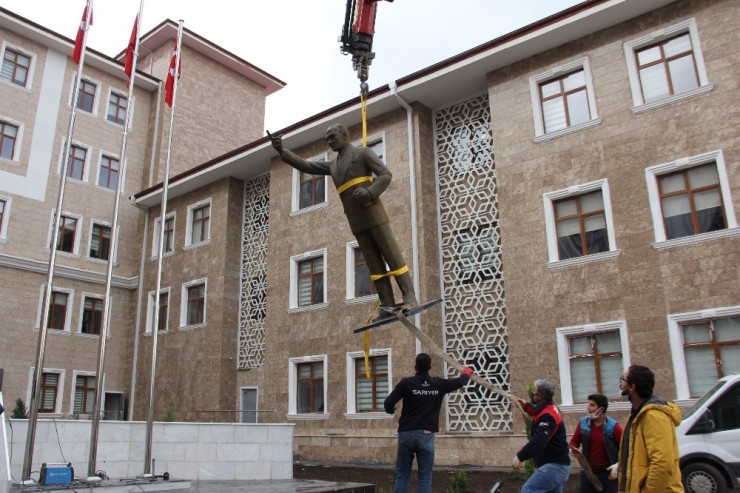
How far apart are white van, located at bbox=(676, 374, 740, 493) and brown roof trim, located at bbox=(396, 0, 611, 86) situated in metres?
9.68

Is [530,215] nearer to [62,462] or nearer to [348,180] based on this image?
[348,180]

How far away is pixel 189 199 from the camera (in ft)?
86.3

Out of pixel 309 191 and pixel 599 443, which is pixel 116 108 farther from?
pixel 599 443

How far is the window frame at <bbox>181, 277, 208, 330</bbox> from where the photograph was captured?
2388 centimetres

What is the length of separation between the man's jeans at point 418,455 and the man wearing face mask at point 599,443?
1.55 m

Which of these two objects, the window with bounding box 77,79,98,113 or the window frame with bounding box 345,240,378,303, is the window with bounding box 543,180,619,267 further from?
the window with bounding box 77,79,98,113

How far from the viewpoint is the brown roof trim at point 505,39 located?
1544cm

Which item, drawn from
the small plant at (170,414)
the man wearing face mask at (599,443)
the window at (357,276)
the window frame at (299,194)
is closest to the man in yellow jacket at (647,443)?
the man wearing face mask at (599,443)

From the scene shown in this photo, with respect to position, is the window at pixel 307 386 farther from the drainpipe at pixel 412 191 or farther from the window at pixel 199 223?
the window at pixel 199 223

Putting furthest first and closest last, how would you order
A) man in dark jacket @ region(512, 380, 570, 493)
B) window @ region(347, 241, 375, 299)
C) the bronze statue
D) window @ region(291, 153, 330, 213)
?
window @ region(291, 153, 330, 213) → window @ region(347, 241, 375, 299) → the bronze statue → man in dark jacket @ region(512, 380, 570, 493)

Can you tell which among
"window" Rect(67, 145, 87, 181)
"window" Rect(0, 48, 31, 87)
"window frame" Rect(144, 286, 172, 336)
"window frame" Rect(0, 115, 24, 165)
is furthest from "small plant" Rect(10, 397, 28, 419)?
"window" Rect(0, 48, 31, 87)

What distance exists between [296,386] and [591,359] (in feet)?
31.2

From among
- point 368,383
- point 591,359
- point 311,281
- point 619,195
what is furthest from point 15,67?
point 591,359

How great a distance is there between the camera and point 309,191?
21828 millimetres
